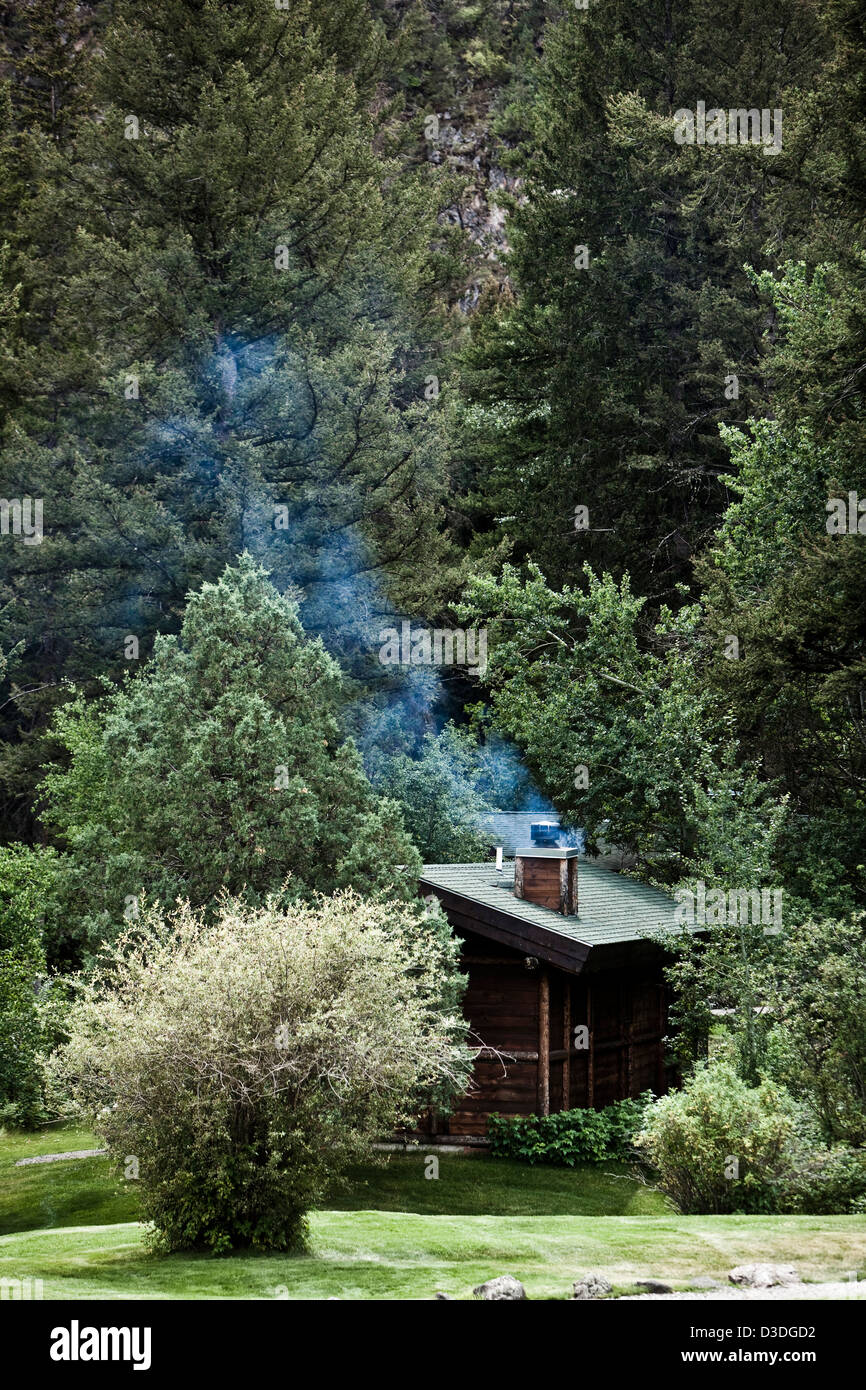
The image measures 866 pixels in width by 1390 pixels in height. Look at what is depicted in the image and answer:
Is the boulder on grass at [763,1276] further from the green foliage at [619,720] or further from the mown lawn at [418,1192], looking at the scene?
the green foliage at [619,720]

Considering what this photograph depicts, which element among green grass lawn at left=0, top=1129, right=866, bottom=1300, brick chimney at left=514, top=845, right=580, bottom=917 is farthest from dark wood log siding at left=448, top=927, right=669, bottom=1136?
green grass lawn at left=0, top=1129, right=866, bottom=1300

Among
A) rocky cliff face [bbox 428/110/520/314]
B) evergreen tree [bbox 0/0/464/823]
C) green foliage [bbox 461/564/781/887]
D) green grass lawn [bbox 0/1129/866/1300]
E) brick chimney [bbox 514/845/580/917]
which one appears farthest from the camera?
rocky cliff face [bbox 428/110/520/314]

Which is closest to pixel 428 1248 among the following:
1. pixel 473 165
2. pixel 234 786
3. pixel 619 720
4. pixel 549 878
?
pixel 234 786

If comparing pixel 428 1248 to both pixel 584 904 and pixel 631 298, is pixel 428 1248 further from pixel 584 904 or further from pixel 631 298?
pixel 631 298

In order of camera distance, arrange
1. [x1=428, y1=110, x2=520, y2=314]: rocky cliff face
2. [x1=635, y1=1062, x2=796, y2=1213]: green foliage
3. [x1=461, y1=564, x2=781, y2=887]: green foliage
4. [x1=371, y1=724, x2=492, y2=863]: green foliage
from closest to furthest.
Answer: [x1=635, y1=1062, x2=796, y2=1213]: green foliage, [x1=461, y1=564, x2=781, y2=887]: green foliage, [x1=371, y1=724, x2=492, y2=863]: green foliage, [x1=428, y1=110, x2=520, y2=314]: rocky cliff face

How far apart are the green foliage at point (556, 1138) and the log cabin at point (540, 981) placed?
313mm

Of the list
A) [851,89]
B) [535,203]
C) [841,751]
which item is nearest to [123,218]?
[535,203]

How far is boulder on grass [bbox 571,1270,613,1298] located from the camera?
35.6ft

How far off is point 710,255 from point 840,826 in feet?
59.8

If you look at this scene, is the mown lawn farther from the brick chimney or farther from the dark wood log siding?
the brick chimney

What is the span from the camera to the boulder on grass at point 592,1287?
428 inches

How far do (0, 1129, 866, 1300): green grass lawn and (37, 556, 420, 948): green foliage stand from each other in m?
3.98

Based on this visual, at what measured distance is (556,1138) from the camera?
68.7 feet

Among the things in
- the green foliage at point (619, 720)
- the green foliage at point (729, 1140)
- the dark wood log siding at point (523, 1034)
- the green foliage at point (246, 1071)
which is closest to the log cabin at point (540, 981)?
the dark wood log siding at point (523, 1034)
